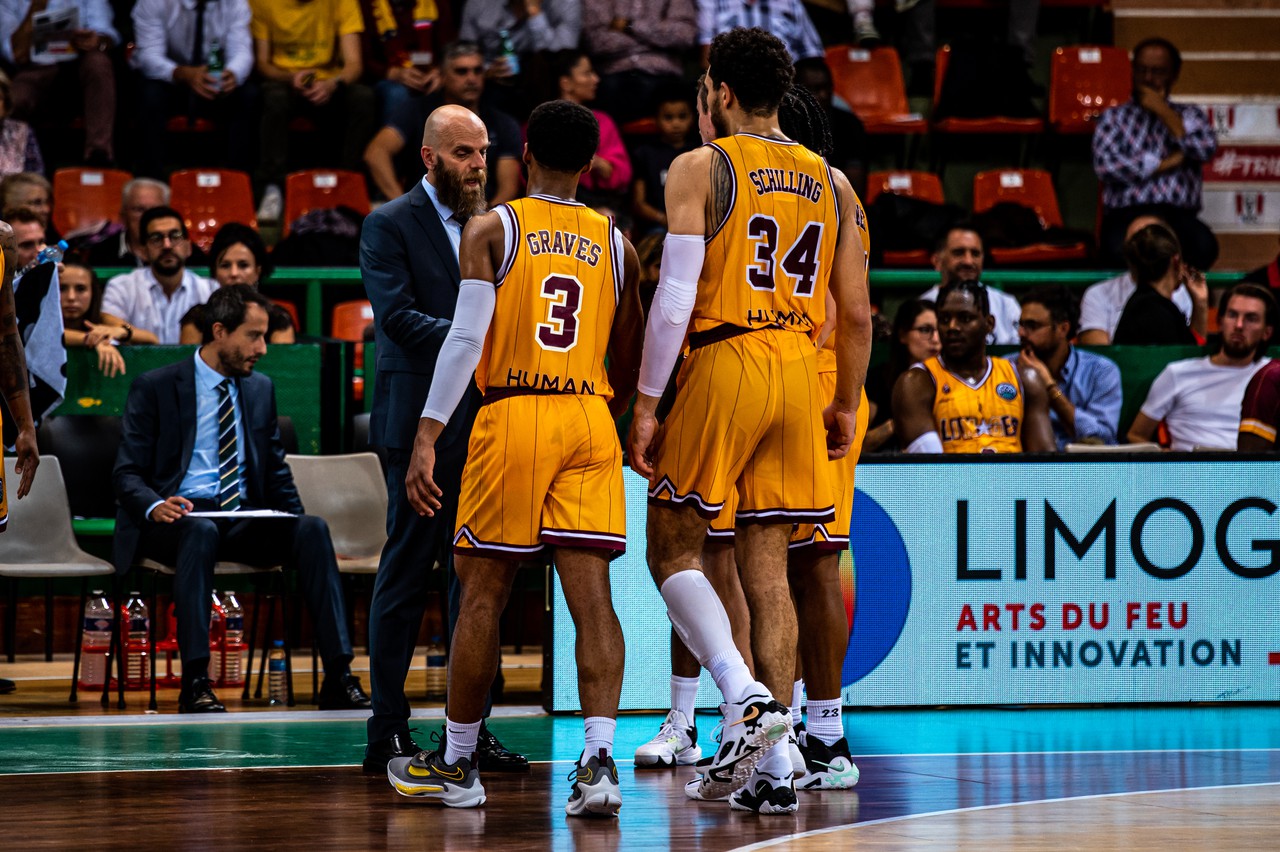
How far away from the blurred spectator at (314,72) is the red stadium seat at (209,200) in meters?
0.42

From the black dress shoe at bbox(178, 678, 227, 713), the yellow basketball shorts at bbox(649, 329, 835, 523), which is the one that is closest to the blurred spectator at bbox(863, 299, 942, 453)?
the black dress shoe at bbox(178, 678, 227, 713)

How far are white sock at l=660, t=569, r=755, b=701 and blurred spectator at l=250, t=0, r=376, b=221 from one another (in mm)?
8307

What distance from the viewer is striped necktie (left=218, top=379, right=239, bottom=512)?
7.74 meters

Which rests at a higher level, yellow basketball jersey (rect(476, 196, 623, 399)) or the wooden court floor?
yellow basketball jersey (rect(476, 196, 623, 399))

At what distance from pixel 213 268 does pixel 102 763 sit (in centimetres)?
469

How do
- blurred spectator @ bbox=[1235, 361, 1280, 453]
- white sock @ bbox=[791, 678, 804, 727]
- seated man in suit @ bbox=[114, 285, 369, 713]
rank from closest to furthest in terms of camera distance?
white sock @ bbox=[791, 678, 804, 727], seated man in suit @ bbox=[114, 285, 369, 713], blurred spectator @ bbox=[1235, 361, 1280, 453]

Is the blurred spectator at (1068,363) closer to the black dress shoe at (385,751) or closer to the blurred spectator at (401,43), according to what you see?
the black dress shoe at (385,751)

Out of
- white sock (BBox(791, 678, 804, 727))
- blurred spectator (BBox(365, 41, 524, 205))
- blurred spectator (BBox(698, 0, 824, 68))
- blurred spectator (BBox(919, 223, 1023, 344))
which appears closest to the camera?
white sock (BBox(791, 678, 804, 727))

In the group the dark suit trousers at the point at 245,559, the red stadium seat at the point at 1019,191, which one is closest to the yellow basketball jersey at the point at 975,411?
the dark suit trousers at the point at 245,559

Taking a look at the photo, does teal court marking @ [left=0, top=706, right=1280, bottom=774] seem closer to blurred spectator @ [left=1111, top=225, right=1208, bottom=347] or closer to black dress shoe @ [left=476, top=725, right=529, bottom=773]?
black dress shoe @ [left=476, top=725, right=529, bottom=773]

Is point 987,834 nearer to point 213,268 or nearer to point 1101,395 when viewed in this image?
point 1101,395

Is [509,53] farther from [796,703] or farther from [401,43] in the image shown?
[796,703]

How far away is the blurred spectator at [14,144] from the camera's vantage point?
36.7 feet

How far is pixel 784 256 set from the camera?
4.92 m
